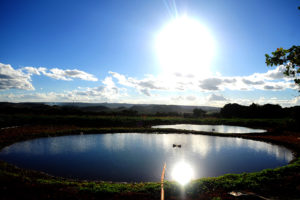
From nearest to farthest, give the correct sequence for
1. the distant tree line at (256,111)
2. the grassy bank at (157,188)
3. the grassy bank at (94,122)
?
1. the grassy bank at (157,188)
2. the grassy bank at (94,122)
3. the distant tree line at (256,111)

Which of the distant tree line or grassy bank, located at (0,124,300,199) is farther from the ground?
the distant tree line

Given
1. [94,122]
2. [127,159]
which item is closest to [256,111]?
[94,122]

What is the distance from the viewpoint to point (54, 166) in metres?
11.9

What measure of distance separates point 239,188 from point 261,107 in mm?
60236

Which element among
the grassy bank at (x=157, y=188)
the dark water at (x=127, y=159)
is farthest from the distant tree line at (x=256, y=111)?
the grassy bank at (x=157, y=188)

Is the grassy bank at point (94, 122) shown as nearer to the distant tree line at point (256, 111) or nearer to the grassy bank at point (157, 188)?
the distant tree line at point (256, 111)

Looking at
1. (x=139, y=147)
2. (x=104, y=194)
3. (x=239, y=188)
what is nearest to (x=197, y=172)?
(x=239, y=188)

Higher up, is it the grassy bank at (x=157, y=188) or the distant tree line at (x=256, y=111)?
the distant tree line at (x=256, y=111)

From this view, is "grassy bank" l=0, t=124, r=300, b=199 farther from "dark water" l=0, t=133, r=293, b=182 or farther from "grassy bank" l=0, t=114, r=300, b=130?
"grassy bank" l=0, t=114, r=300, b=130

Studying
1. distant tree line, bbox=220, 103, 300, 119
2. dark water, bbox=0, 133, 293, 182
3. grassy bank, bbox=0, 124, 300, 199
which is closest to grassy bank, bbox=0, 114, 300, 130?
dark water, bbox=0, 133, 293, 182

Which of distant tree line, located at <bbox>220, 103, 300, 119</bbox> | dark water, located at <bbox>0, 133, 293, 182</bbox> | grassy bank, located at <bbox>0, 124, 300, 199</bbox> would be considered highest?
distant tree line, located at <bbox>220, 103, 300, 119</bbox>

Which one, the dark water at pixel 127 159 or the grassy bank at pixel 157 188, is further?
the dark water at pixel 127 159

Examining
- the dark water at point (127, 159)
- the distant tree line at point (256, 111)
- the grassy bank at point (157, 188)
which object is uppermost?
the distant tree line at point (256, 111)

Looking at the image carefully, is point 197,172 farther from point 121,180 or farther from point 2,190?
point 2,190
